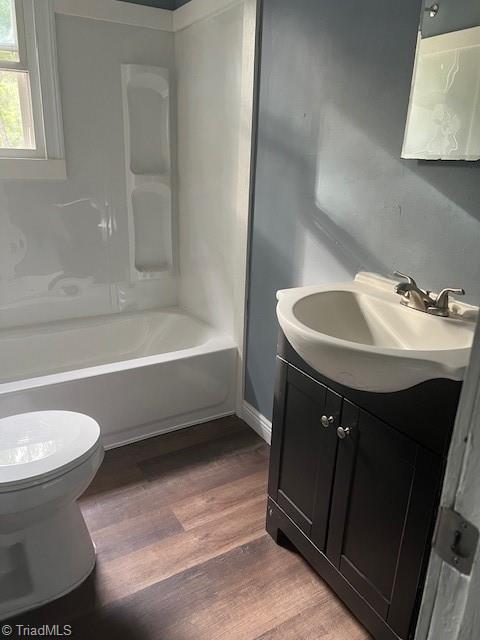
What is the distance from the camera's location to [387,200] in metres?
1.55

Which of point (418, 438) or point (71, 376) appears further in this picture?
point (71, 376)

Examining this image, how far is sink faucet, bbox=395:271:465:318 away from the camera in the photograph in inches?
51.6

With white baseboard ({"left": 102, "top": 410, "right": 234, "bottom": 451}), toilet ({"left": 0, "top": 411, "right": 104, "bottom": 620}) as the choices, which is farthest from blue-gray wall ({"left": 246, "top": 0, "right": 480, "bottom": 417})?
toilet ({"left": 0, "top": 411, "right": 104, "bottom": 620})

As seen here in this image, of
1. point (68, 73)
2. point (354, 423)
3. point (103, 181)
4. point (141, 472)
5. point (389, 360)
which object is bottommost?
point (141, 472)

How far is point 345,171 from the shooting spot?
5.58ft

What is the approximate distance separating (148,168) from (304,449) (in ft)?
6.61

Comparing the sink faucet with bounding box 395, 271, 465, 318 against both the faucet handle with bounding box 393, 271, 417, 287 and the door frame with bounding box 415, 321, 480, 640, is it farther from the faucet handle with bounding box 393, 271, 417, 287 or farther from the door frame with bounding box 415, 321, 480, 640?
the door frame with bounding box 415, 321, 480, 640

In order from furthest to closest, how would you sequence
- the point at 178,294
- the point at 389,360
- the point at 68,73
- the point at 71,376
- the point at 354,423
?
1. the point at 178,294
2. the point at 68,73
3. the point at 71,376
4. the point at 354,423
5. the point at 389,360

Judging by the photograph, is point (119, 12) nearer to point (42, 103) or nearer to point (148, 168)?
point (42, 103)

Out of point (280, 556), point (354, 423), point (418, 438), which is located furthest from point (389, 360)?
point (280, 556)

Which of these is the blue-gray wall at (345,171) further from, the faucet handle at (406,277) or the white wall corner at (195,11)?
the white wall corner at (195,11)

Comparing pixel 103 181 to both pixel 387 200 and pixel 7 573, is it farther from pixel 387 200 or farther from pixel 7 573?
pixel 7 573

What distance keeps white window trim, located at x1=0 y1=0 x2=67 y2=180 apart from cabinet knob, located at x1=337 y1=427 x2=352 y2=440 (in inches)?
81.6

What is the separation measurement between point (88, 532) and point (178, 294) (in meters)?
1.76
